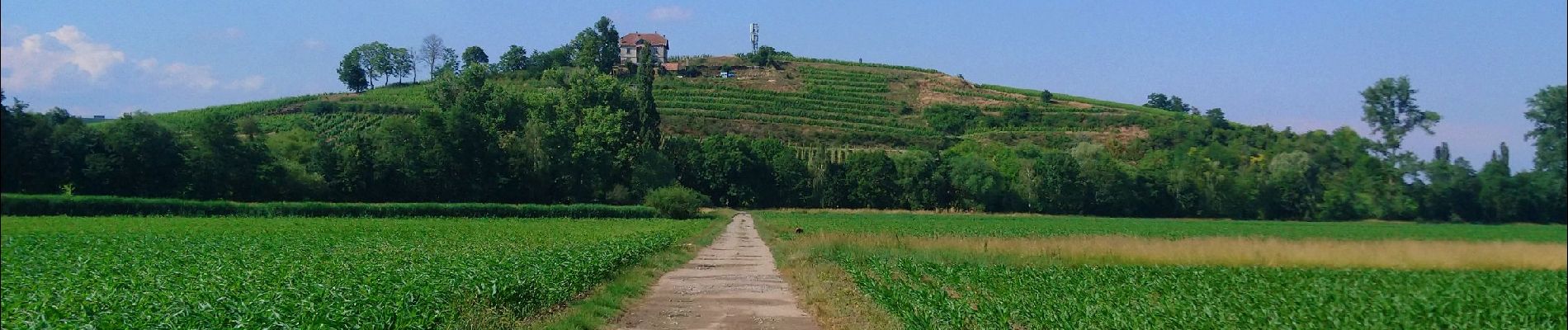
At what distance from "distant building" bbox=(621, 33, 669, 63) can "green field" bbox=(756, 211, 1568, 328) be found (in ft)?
460

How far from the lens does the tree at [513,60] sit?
137m

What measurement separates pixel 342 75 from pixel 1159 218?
10582cm

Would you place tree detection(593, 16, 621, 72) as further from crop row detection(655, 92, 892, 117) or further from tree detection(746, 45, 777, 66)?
tree detection(746, 45, 777, 66)

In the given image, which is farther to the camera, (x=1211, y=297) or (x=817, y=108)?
(x=817, y=108)

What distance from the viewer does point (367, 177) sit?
60656mm

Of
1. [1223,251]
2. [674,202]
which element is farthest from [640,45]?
[1223,251]

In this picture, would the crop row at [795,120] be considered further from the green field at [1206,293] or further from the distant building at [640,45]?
the green field at [1206,293]

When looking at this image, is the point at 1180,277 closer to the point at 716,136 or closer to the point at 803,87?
the point at 716,136

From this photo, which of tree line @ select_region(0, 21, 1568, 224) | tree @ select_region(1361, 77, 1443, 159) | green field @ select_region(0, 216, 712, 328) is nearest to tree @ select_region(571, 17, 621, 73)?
tree line @ select_region(0, 21, 1568, 224)

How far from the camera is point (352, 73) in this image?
127 metres

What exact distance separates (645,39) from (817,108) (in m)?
52.0

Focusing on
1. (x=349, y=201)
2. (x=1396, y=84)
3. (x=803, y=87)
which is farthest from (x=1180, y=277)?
(x=803, y=87)

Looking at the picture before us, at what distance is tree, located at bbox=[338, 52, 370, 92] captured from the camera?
126938 mm

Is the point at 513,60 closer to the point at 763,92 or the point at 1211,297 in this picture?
the point at 763,92
